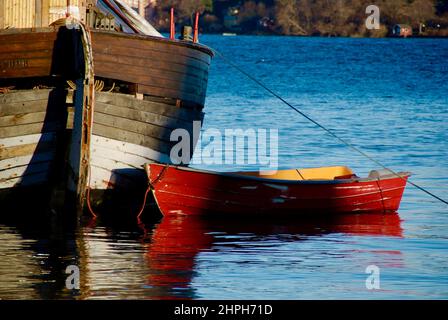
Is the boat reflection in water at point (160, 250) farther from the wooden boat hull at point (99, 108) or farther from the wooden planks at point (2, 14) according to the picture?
the wooden planks at point (2, 14)

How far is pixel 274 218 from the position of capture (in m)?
20.8

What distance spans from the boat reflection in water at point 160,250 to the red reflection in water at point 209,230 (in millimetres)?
14

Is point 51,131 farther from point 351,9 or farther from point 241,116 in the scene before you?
point 351,9

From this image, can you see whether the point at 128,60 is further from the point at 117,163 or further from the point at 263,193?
the point at 263,193

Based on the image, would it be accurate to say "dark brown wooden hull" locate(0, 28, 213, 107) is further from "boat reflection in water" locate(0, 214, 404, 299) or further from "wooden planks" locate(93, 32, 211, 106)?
"boat reflection in water" locate(0, 214, 404, 299)

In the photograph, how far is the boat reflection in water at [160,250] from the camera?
1498cm

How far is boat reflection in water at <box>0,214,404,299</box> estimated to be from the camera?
49.1ft

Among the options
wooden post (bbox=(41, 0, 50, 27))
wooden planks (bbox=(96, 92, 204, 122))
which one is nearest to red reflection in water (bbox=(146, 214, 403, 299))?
wooden planks (bbox=(96, 92, 204, 122))

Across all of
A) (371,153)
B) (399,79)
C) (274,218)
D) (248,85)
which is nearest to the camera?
(274,218)

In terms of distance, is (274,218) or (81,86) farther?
(274,218)

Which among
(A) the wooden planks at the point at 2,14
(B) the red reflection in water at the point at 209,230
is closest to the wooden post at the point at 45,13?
(A) the wooden planks at the point at 2,14

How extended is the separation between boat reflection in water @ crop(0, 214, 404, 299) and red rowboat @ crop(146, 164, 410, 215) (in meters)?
0.22

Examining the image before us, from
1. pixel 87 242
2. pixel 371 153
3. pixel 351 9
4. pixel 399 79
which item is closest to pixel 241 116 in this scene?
pixel 371 153

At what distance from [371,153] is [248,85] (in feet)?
107
